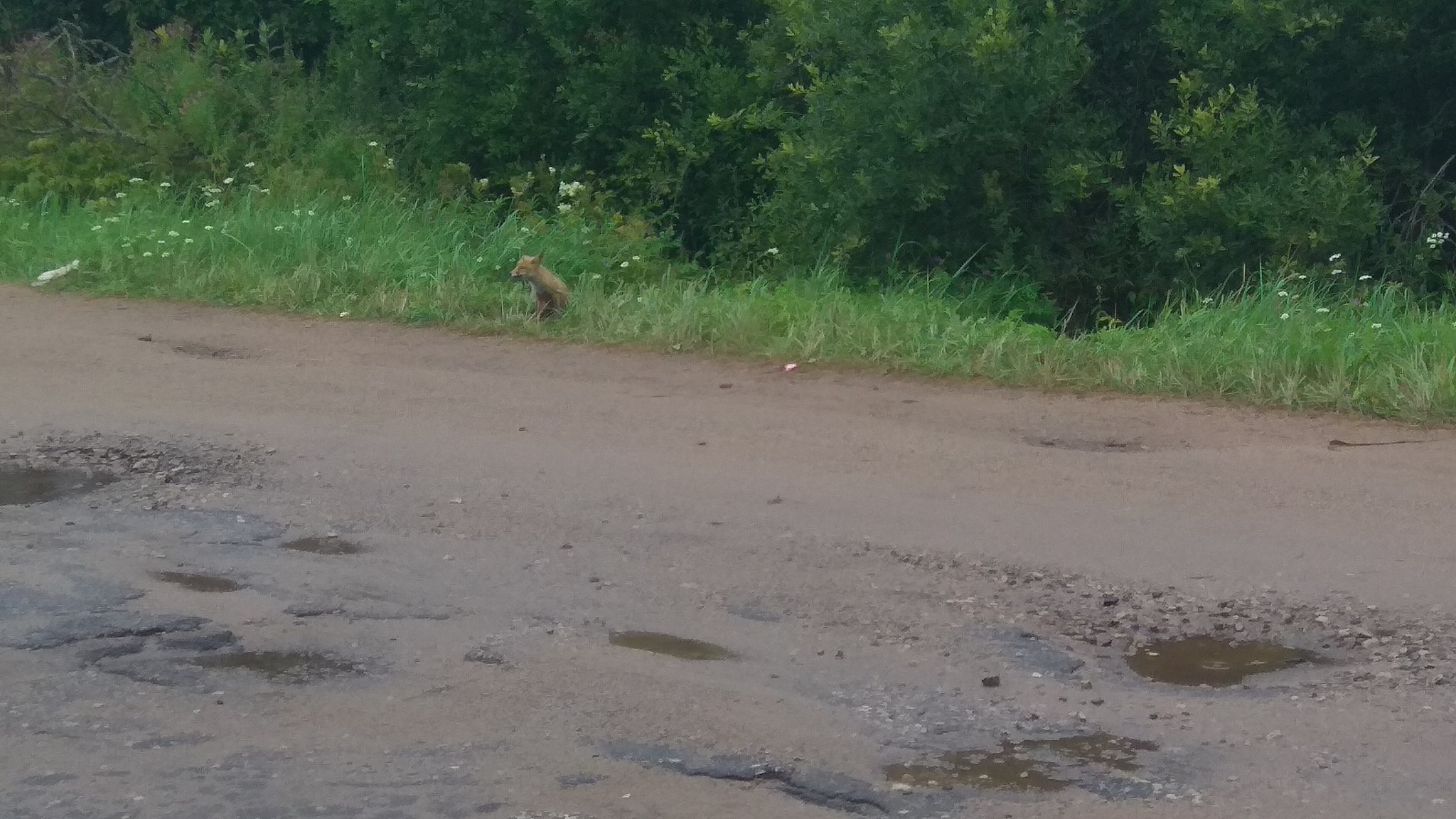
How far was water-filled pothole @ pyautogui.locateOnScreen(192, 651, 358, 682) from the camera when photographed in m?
4.45

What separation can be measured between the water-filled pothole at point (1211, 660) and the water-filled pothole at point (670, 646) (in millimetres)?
1192

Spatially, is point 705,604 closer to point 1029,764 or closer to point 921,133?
point 1029,764

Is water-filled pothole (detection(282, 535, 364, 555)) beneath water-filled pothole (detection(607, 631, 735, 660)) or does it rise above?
beneath

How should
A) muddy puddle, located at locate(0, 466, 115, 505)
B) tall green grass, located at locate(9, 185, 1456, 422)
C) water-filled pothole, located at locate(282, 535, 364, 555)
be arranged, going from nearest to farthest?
water-filled pothole, located at locate(282, 535, 364, 555)
muddy puddle, located at locate(0, 466, 115, 505)
tall green grass, located at locate(9, 185, 1456, 422)

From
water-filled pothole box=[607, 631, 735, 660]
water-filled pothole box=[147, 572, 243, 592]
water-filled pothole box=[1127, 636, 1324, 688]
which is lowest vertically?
water-filled pothole box=[147, 572, 243, 592]

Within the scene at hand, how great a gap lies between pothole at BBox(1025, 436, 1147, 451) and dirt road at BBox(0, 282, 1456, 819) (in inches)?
1.1

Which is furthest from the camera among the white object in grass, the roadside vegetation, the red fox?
the white object in grass

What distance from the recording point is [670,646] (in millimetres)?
4727

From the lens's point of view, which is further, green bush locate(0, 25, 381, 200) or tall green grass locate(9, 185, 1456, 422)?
green bush locate(0, 25, 381, 200)

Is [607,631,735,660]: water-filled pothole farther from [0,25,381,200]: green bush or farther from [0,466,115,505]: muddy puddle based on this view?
[0,25,381,200]: green bush

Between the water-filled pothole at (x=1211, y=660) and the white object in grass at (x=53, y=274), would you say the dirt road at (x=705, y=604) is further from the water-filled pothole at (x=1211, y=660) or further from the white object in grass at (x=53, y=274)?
the white object in grass at (x=53, y=274)

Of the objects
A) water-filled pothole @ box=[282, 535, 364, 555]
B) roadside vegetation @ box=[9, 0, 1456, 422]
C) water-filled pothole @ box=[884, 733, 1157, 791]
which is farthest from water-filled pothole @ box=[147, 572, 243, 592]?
roadside vegetation @ box=[9, 0, 1456, 422]

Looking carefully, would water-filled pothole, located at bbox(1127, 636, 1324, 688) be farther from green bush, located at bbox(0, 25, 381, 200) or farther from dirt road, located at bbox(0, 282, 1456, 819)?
green bush, located at bbox(0, 25, 381, 200)

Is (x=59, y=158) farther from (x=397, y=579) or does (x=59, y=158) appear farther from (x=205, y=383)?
(x=397, y=579)
